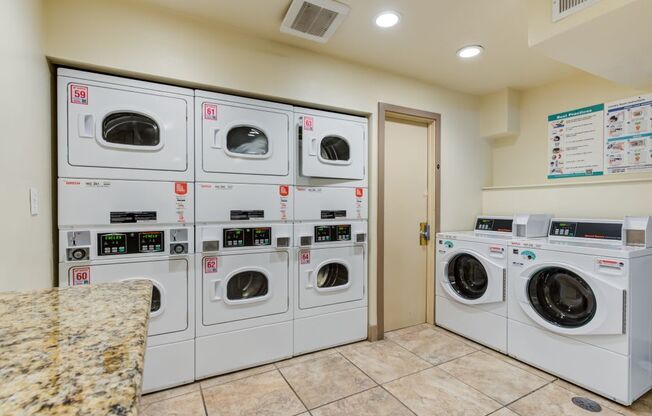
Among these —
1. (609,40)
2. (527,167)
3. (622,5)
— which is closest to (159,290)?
(622,5)

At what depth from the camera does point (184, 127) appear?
2.07 meters

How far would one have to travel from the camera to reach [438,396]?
6.51 ft

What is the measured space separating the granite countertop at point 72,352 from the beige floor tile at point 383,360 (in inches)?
71.6

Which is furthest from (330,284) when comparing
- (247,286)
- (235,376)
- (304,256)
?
(235,376)

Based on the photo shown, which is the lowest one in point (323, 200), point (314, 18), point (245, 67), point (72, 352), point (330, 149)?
point (72, 352)

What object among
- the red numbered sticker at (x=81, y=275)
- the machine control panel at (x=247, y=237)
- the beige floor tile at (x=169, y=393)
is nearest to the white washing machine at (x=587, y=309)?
the machine control panel at (x=247, y=237)

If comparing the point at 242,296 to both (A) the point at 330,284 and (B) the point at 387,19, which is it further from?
(B) the point at 387,19

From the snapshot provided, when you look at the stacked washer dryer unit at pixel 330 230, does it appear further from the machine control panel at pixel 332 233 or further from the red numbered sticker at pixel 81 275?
the red numbered sticker at pixel 81 275

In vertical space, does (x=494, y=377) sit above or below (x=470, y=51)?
below

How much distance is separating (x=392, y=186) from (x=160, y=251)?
206cm

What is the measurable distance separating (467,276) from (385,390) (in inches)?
55.3

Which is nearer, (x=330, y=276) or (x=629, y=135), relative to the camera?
(x=629, y=135)

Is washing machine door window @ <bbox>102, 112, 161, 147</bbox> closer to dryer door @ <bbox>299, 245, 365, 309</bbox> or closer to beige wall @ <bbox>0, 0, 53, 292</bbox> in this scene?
beige wall @ <bbox>0, 0, 53, 292</bbox>

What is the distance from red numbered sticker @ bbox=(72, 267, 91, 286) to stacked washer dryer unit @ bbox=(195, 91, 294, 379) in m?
0.61
